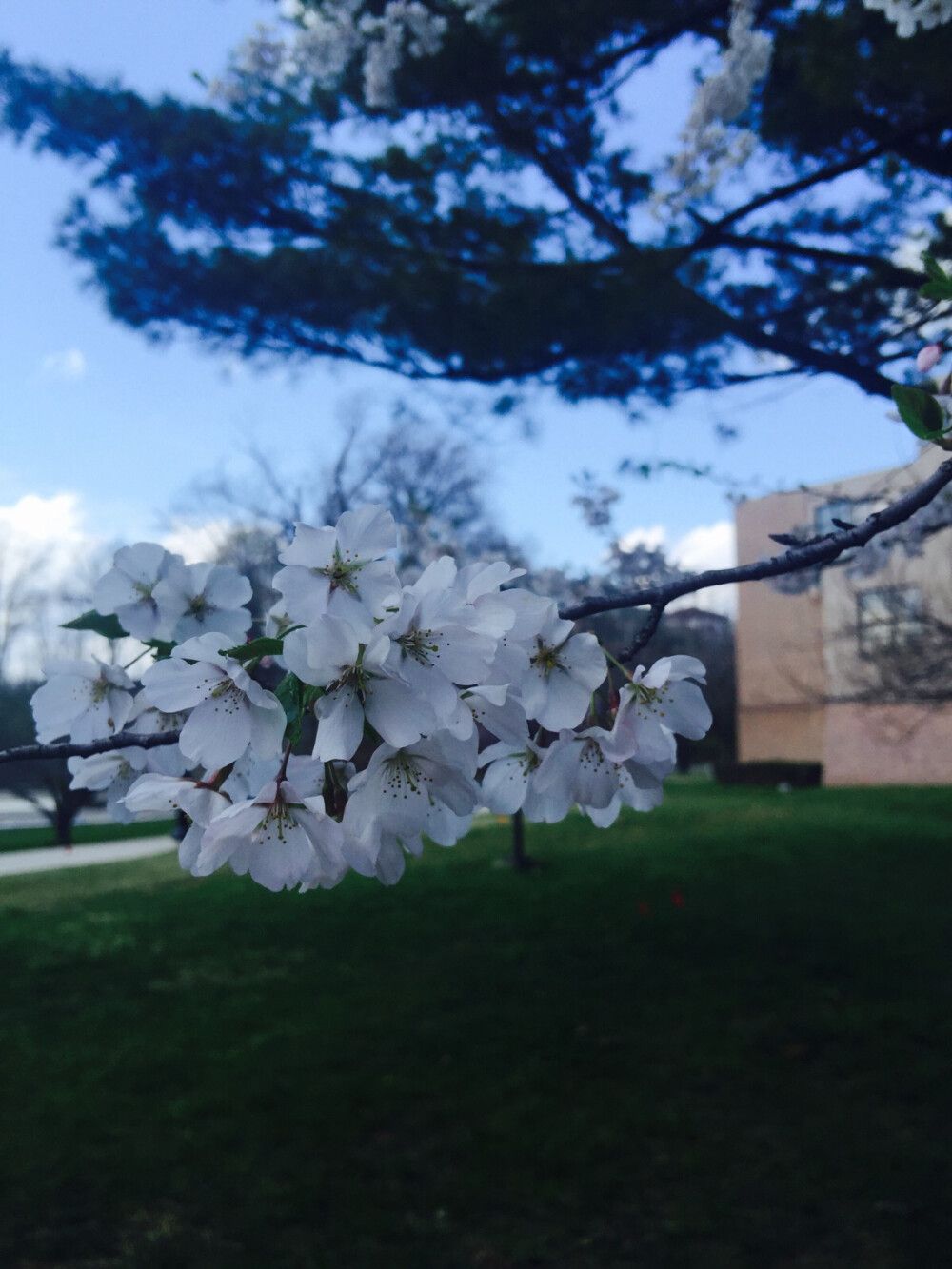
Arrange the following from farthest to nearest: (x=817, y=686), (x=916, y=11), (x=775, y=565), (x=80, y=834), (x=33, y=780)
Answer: (x=817, y=686) → (x=80, y=834) → (x=33, y=780) → (x=916, y=11) → (x=775, y=565)

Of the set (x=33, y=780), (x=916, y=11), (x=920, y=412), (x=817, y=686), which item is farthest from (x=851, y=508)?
(x=817, y=686)

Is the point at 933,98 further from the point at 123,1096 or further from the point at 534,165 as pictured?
the point at 123,1096

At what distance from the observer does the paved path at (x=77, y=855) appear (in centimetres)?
1002

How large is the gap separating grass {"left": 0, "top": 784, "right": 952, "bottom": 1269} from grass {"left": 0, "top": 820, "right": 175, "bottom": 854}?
51.4 inches

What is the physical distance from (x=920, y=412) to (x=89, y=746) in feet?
2.65

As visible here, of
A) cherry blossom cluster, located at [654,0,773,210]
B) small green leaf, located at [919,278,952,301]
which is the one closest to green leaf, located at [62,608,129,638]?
small green leaf, located at [919,278,952,301]

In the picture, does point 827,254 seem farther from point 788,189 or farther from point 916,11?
point 916,11

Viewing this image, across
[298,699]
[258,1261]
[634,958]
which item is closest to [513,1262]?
[258,1261]

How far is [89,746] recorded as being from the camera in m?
0.86

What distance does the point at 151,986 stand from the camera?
636 cm

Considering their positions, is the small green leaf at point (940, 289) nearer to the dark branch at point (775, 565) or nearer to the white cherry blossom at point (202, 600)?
the dark branch at point (775, 565)

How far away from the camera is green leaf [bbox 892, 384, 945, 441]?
0.98 m

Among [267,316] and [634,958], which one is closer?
[267,316]

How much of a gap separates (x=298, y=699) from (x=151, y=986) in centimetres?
625
